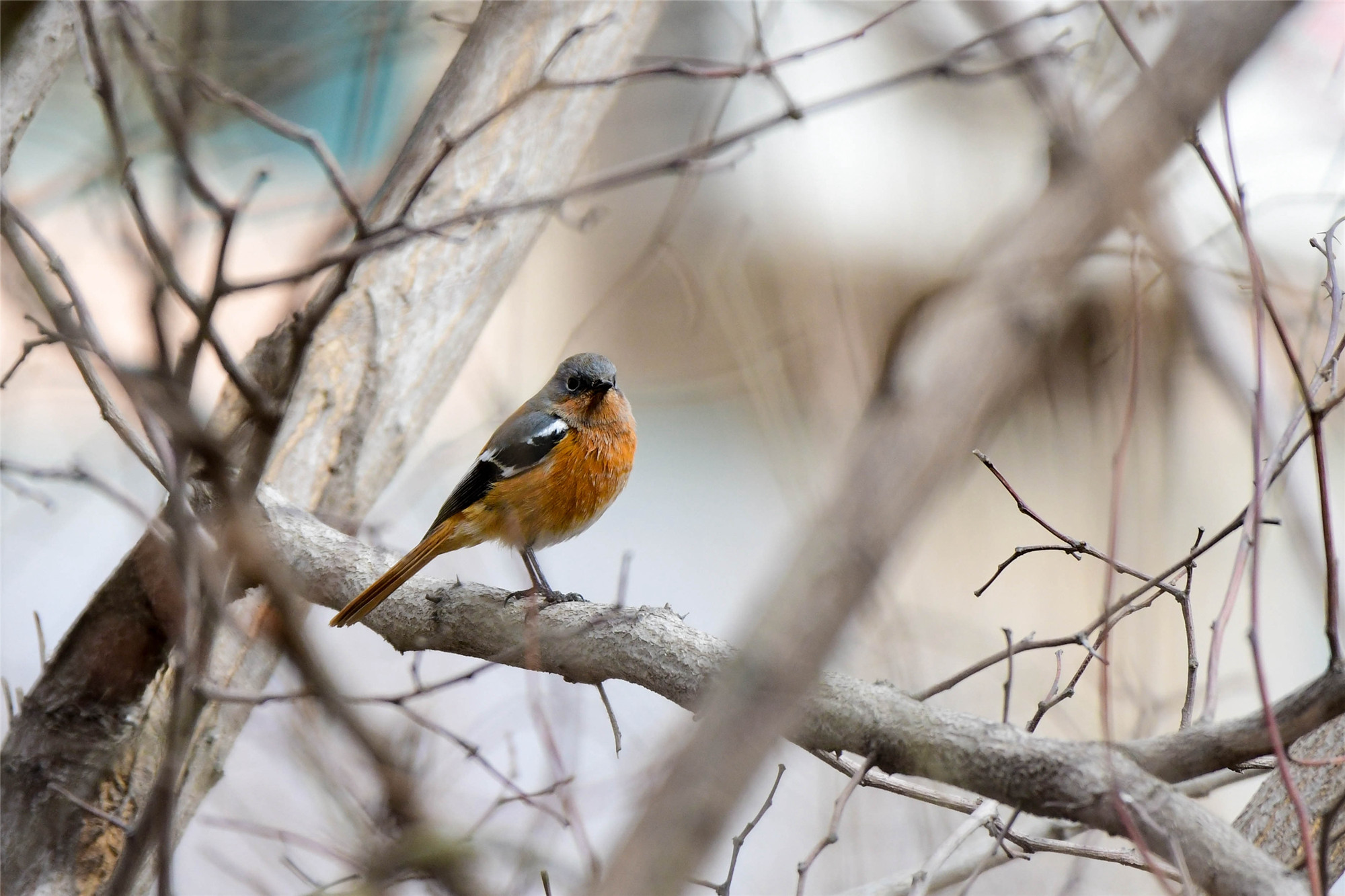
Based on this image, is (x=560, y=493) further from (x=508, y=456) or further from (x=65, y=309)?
(x=65, y=309)

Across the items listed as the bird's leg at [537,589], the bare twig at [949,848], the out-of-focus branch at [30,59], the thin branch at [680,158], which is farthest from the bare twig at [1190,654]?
the out-of-focus branch at [30,59]

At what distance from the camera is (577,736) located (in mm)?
2465

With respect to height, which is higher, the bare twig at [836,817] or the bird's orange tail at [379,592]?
the bird's orange tail at [379,592]

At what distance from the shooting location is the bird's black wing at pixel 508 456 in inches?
148

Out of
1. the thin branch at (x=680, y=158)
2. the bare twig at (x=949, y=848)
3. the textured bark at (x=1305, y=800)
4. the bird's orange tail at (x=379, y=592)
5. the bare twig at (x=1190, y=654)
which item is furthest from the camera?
the bird's orange tail at (x=379, y=592)

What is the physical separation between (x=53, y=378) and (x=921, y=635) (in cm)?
378

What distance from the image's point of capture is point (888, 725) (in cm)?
200

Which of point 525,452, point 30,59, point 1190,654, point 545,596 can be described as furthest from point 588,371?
point 1190,654

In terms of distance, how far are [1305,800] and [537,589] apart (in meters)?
2.08

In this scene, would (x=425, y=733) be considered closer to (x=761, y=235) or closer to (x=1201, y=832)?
(x=1201, y=832)

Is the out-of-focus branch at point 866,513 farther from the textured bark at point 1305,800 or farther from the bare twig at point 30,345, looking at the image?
the textured bark at point 1305,800

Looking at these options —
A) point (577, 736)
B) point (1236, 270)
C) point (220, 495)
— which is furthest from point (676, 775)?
point (1236, 270)

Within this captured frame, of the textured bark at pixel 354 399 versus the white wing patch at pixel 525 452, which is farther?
the white wing patch at pixel 525 452

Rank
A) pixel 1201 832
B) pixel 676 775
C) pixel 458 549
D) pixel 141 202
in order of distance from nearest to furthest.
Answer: pixel 676 775 < pixel 141 202 < pixel 1201 832 < pixel 458 549
